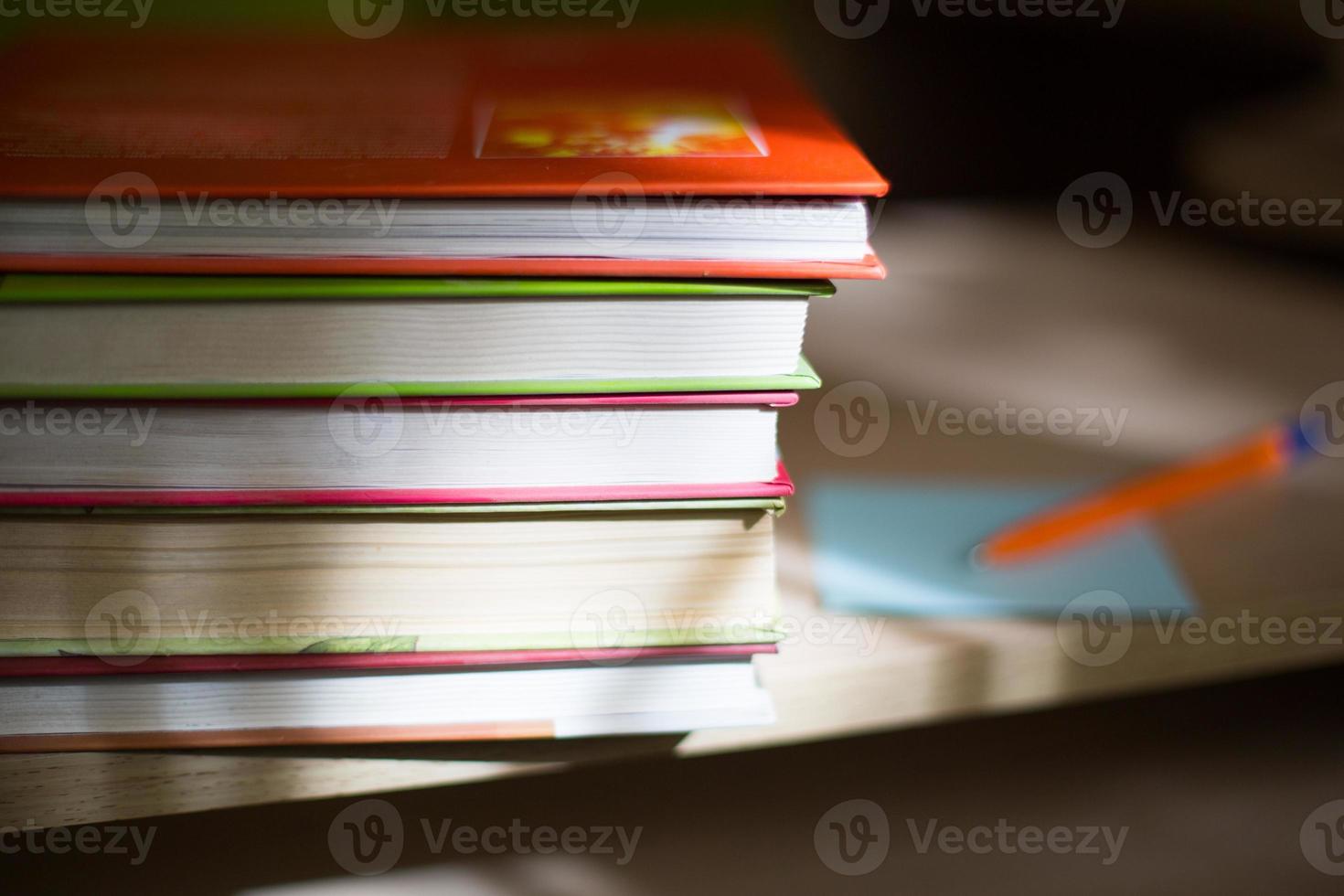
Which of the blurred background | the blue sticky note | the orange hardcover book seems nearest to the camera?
the orange hardcover book

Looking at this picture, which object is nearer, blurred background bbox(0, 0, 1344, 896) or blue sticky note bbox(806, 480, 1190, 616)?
blue sticky note bbox(806, 480, 1190, 616)

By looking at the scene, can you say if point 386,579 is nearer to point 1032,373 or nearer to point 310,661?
point 310,661

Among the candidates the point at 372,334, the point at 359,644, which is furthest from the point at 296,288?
the point at 359,644

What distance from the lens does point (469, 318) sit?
37cm

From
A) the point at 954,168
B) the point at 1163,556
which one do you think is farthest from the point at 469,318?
the point at 954,168

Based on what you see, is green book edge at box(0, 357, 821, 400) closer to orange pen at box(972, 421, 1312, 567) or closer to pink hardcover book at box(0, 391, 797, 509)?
pink hardcover book at box(0, 391, 797, 509)

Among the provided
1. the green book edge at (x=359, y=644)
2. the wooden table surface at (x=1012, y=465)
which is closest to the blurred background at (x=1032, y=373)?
the wooden table surface at (x=1012, y=465)

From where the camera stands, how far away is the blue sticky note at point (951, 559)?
467mm

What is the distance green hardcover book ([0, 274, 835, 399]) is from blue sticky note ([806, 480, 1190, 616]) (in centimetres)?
14

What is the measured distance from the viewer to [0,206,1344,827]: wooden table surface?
416 millimetres

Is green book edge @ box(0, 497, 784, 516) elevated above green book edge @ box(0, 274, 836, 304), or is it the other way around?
green book edge @ box(0, 274, 836, 304)

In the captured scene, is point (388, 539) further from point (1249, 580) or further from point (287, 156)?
point (1249, 580)

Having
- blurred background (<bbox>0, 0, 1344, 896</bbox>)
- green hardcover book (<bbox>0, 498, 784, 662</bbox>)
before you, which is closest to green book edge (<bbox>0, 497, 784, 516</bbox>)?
green hardcover book (<bbox>0, 498, 784, 662</bbox>)

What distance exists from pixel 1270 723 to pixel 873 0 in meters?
0.64
